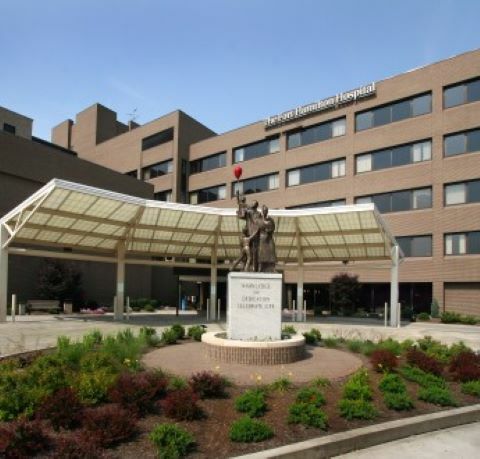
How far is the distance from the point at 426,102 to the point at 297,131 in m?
13.0

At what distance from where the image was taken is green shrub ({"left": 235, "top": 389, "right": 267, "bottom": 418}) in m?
8.30

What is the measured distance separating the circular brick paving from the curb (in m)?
2.71

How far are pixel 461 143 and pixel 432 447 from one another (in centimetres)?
3401

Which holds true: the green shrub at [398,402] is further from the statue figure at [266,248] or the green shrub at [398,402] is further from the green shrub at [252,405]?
the statue figure at [266,248]

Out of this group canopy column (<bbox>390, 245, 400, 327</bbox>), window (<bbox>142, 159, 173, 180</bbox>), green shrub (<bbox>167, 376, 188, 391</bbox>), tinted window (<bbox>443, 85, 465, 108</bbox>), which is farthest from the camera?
A: window (<bbox>142, 159, 173, 180</bbox>)

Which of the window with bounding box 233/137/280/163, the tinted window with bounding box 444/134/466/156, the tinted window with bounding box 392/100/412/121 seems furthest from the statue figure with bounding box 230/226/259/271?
the window with bounding box 233/137/280/163

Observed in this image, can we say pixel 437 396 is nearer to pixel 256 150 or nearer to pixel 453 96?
pixel 453 96

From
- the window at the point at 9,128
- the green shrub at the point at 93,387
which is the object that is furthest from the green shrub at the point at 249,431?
the window at the point at 9,128

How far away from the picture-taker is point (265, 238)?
15648 mm

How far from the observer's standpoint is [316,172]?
46906mm

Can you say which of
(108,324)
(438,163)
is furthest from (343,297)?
(108,324)

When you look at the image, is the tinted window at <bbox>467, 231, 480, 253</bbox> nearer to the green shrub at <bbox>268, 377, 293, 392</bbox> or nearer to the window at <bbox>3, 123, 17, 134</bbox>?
the green shrub at <bbox>268, 377, 293, 392</bbox>

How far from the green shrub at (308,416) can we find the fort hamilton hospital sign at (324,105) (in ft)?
128

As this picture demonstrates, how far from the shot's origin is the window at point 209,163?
5593cm
